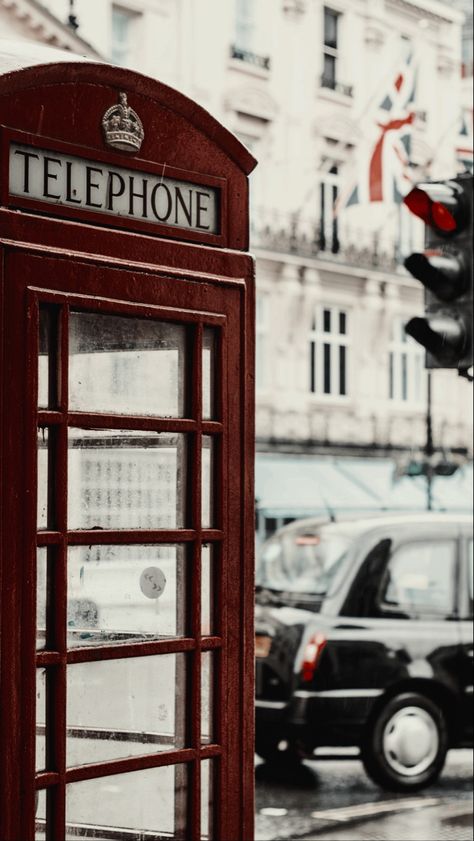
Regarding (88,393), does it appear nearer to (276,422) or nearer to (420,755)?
(420,755)

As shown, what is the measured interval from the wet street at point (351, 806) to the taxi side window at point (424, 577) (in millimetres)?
1083

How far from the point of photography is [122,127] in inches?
130

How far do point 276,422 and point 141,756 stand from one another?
22.3m

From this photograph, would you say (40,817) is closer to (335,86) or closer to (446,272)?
(446,272)

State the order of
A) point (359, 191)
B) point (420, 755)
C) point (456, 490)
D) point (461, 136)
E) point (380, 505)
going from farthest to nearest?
point (456, 490), point (380, 505), point (461, 136), point (359, 191), point (420, 755)

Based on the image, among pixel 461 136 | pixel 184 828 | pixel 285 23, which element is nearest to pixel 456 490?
pixel 461 136

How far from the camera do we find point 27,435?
306 cm

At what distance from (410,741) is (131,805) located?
564 centimetres

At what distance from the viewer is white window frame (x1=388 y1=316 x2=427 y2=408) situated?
28516 millimetres

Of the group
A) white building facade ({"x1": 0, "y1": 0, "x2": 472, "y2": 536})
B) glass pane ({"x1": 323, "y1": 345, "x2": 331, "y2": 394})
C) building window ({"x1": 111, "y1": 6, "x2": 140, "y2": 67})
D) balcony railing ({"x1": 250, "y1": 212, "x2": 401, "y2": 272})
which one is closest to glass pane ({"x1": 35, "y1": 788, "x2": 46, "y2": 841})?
white building facade ({"x1": 0, "y1": 0, "x2": 472, "y2": 536})

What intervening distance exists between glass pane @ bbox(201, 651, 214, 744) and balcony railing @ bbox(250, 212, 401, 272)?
21.9m

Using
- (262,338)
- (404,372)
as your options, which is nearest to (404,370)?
(404,372)

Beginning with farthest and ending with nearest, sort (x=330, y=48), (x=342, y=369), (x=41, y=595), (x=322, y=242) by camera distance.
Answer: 1. (x=330, y=48)
2. (x=342, y=369)
3. (x=322, y=242)
4. (x=41, y=595)

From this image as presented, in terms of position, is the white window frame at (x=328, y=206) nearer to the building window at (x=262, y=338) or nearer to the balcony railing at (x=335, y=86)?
the balcony railing at (x=335, y=86)
